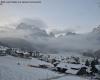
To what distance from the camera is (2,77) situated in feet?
124

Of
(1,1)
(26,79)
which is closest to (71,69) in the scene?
(26,79)

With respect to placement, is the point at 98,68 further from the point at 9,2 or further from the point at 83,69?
the point at 9,2

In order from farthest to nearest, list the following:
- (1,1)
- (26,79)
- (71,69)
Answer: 1. (71,69)
2. (26,79)
3. (1,1)

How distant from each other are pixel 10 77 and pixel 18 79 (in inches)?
61.8

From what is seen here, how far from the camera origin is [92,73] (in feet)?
234

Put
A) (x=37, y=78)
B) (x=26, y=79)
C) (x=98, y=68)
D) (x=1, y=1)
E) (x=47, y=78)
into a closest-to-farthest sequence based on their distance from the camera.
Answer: (x=1, y=1) → (x=26, y=79) → (x=37, y=78) → (x=47, y=78) → (x=98, y=68)

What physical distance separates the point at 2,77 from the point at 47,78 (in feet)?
41.0

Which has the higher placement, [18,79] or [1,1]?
[1,1]

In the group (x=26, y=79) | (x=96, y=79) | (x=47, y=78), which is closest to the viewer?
(x=26, y=79)

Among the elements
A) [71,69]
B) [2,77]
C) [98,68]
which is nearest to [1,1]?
[2,77]

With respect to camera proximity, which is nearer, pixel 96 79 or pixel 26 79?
pixel 26 79

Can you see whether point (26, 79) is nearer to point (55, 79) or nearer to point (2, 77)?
point (2, 77)

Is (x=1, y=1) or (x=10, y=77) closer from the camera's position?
(x=1, y=1)

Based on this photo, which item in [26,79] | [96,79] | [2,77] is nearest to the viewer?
[2,77]
